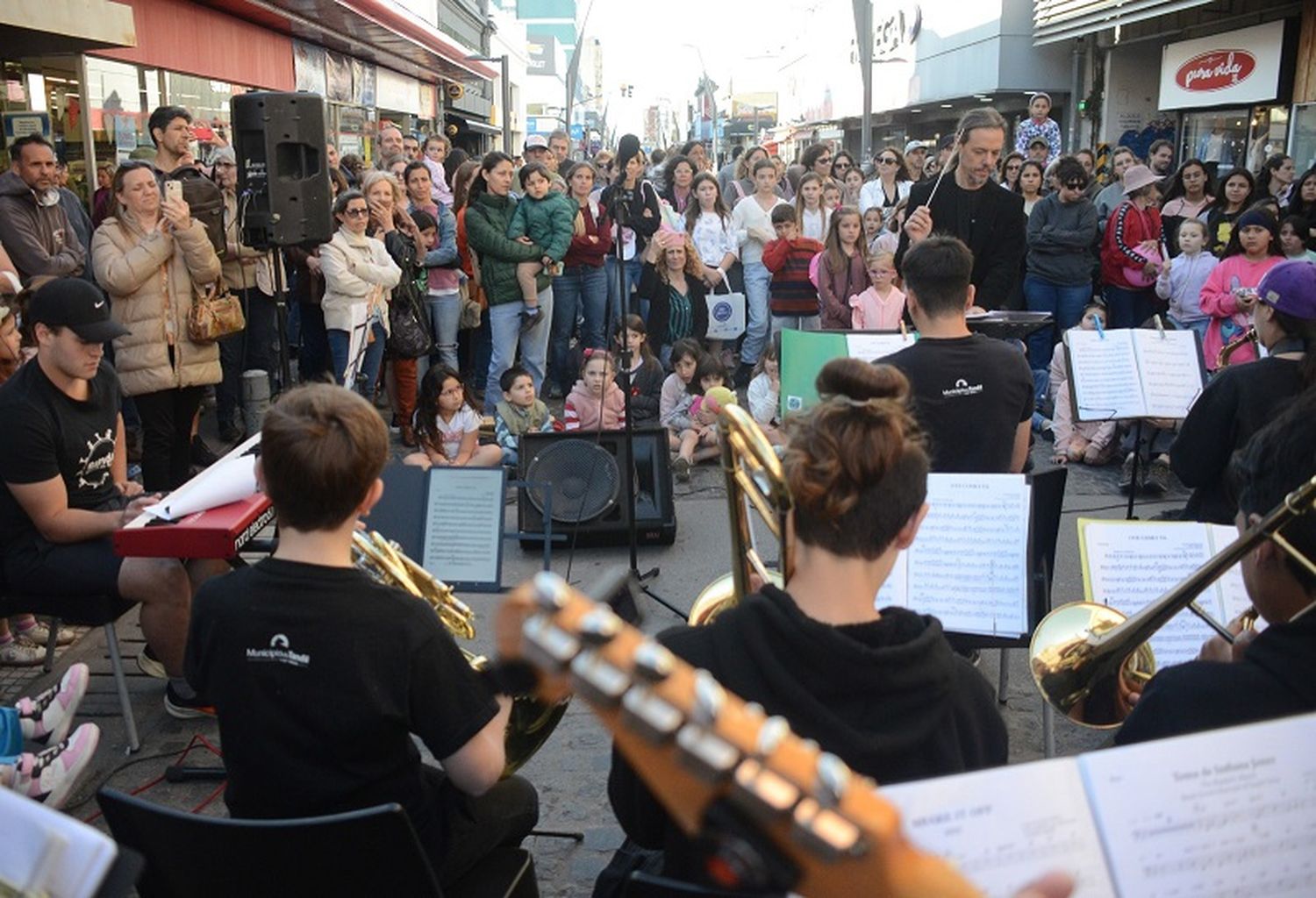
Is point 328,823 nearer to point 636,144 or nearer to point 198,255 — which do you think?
point 198,255

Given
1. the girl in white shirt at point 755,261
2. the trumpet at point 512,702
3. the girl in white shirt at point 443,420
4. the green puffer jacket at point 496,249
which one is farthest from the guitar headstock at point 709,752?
the girl in white shirt at point 755,261

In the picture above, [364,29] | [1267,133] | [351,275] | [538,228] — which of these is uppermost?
[364,29]

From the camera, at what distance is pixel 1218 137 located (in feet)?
49.7

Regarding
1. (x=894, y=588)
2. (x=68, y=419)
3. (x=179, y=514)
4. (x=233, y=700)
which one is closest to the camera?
(x=233, y=700)

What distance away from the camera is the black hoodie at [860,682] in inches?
60.5

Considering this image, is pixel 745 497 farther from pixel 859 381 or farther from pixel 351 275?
pixel 351 275

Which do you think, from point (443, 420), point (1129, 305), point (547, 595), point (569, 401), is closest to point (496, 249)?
point (569, 401)

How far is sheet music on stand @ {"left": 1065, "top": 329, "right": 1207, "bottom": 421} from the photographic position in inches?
203

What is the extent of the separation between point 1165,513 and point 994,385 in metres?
3.10

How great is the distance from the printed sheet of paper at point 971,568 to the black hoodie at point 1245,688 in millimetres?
1397

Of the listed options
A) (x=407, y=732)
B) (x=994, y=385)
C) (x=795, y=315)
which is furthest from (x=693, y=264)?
(x=407, y=732)

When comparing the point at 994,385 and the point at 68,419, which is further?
the point at 68,419

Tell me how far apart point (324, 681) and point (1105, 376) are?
4.18 metres

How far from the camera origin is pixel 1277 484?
6.44 feet
